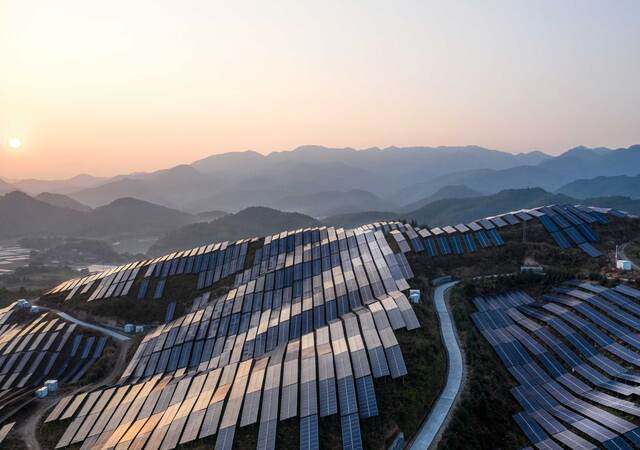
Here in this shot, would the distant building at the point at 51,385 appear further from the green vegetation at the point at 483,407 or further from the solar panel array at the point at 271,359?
the green vegetation at the point at 483,407

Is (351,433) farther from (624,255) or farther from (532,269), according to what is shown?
(624,255)

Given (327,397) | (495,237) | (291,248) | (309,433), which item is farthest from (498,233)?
(309,433)

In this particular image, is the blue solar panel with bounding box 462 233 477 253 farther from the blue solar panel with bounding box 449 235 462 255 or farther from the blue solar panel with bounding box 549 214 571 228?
the blue solar panel with bounding box 549 214 571 228

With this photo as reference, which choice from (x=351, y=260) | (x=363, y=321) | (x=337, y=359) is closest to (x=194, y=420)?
(x=337, y=359)

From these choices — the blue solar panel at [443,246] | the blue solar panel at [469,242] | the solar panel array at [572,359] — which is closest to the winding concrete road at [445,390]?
the solar panel array at [572,359]

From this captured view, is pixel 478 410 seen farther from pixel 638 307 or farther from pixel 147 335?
pixel 147 335

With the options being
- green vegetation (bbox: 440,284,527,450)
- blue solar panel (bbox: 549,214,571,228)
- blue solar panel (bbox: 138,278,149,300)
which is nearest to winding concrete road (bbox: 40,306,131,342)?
blue solar panel (bbox: 138,278,149,300)
